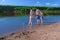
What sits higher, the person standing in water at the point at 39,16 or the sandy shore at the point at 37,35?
the person standing in water at the point at 39,16

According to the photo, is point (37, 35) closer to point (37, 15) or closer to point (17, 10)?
point (37, 15)

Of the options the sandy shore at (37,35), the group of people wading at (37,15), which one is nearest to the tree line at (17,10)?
the group of people wading at (37,15)

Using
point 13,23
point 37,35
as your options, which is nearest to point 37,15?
point 37,35

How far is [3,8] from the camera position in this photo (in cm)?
265

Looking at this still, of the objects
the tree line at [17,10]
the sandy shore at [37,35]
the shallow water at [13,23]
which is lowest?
the sandy shore at [37,35]

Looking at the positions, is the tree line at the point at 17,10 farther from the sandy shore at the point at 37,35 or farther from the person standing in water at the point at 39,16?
the sandy shore at the point at 37,35

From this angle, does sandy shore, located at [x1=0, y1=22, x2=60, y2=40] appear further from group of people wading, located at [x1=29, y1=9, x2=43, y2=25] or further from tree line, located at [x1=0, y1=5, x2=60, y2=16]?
tree line, located at [x1=0, y1=5, x2=60, y2=16]

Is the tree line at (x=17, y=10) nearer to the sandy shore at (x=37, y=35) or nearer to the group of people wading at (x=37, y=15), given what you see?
the group of people wading at (x=37, y=15)

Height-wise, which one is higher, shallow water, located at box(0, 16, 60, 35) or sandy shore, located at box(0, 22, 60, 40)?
shallow water, located at box(0, 16, 60, 35)

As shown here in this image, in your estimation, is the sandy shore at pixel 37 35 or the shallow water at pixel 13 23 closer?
the shallow water at pixel 13 23

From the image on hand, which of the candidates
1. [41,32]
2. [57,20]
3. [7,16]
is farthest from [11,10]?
[57,20]

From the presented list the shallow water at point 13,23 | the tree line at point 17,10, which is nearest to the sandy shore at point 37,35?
the shallow water at point 13,23

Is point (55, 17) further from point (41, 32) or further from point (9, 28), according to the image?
point (9, 28)

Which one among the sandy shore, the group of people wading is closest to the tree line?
the group of people wading
